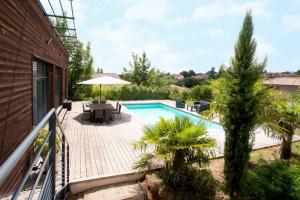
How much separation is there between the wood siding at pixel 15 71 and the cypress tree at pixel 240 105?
4.40m

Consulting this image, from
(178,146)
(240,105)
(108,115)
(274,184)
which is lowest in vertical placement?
(274,184)

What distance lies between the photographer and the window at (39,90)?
23.4ft

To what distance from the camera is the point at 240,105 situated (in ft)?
15.9

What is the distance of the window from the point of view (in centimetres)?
712

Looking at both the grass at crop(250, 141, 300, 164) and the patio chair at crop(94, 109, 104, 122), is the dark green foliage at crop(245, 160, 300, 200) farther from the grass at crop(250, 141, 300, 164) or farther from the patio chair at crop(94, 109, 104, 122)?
the patio chair at crop(94, 109, 104, 122)

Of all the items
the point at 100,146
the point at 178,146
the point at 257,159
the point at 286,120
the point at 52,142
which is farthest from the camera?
the point at 100,146

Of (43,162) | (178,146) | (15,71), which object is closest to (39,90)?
(15,71)

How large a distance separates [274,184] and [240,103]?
207 cm

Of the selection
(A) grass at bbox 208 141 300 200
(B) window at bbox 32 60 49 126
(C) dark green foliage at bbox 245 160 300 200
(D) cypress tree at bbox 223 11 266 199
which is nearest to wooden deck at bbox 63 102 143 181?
(B) window at bbox 32 60 49 126

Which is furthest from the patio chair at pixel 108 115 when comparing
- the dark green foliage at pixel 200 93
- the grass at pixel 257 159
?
the dark green foliage at pixel 200 93

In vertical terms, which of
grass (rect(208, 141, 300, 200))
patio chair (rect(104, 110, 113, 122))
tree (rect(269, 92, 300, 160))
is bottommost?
grass (rect(208, 141, 300, 200))

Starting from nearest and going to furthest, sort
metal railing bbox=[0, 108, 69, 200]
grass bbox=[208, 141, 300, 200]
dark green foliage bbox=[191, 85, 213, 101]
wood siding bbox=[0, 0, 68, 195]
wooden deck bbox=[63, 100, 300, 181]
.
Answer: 1. metal railing bbox=[0, 108, 69, 200]
2. wood siding bbox=[0, 0, 68, 195]
3. grass bbox=[208, 141, 300, 200]
4. wooden deck bbox=[63, 100, 300, 181]
5. dark green foliage bbox=[191, 85, 213, 101]

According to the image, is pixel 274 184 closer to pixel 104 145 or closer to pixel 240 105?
pixel 240 105

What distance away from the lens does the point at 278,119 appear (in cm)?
704
